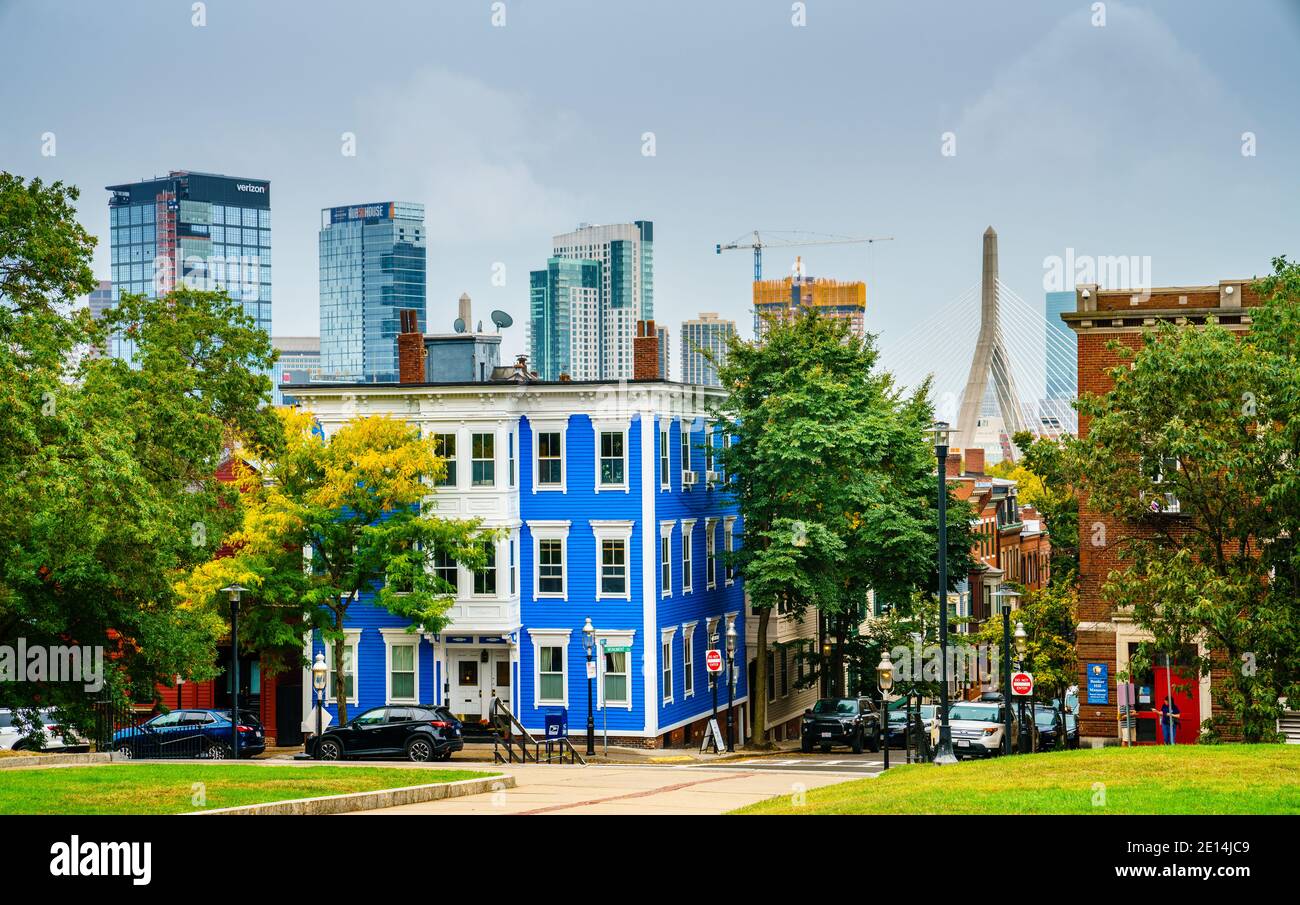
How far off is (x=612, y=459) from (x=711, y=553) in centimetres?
754

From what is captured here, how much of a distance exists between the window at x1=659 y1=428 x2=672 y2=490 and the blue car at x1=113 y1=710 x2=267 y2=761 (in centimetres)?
1384

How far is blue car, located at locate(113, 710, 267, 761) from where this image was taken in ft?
128

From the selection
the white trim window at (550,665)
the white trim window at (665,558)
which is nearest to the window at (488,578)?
the white trim window at (550,665)

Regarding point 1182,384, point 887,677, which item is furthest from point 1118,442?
point 887,677

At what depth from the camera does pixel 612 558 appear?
1938 inches

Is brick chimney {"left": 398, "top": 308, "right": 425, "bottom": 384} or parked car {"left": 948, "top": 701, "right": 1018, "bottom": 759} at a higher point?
brick chimney {"left": 398, "top": 308, "right": 425, "bottom": 384}

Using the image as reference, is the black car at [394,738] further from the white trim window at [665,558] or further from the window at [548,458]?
the white trim window at [665,558]

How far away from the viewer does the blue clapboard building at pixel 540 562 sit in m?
48.6

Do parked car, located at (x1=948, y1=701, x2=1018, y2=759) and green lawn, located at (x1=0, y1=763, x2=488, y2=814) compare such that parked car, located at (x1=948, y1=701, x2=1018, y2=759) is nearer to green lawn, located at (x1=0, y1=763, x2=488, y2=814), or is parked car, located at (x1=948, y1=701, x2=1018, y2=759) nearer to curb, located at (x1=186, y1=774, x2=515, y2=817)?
green lawn, located at (x1=0, y1=763, x2=488, y2=814)

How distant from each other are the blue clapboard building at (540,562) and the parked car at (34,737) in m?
9.05

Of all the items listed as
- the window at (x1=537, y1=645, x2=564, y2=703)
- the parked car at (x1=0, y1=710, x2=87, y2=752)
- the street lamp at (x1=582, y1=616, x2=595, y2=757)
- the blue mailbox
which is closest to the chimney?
the street lamp at (x1=582, y1=616, x2=595, y2=757)

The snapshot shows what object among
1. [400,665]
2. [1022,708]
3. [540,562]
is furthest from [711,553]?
[1022,708]
